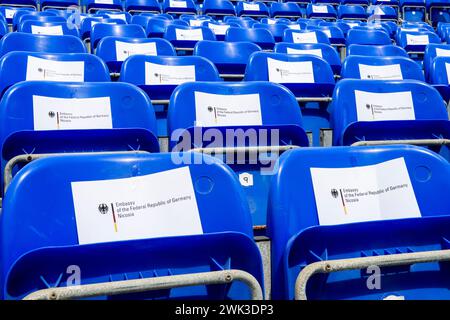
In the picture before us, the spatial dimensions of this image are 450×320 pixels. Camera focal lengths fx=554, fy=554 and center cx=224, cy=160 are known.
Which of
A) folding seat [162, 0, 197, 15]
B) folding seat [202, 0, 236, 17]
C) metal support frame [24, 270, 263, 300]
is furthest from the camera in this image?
folding seat [202, 0, 236, 17]

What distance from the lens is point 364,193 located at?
106 cm

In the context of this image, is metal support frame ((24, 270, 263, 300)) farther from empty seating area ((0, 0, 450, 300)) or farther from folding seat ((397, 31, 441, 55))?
folding seat ((397, 31, 441, 55))

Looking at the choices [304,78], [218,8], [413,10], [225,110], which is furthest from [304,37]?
[413,10]

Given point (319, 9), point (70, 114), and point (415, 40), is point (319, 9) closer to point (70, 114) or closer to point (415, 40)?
point (415, 40)

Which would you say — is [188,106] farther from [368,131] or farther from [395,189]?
[395,189]

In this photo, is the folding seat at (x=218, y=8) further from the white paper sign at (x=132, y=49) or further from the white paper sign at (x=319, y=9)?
the white paper sign at (x=132, y=49)

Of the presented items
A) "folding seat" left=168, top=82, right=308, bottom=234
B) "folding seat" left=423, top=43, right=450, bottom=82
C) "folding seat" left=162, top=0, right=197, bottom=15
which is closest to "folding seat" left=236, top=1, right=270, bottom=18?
"folding seat" left=162, top=0, right=197, bottom=15

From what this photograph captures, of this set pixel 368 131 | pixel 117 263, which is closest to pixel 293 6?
pixel 368 131

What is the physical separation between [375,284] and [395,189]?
217 millimetres

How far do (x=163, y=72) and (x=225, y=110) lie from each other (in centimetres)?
56

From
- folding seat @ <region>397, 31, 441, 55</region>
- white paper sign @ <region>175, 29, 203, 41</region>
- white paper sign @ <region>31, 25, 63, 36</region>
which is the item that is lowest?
folding seat @ <region>397, 31, 441, 55</region>

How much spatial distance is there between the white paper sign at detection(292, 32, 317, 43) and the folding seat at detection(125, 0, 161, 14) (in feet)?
7.65

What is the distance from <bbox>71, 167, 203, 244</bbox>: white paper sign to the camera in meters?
0.90
